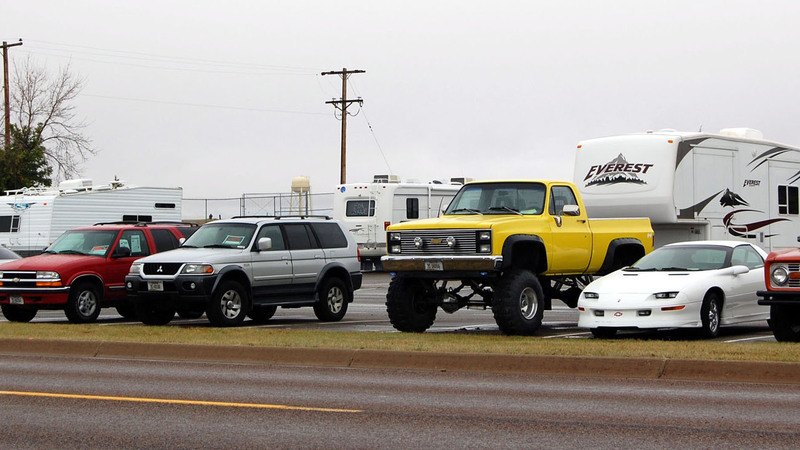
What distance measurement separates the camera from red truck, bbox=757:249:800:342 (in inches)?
591

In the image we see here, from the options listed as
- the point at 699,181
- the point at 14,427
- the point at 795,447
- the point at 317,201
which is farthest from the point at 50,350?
the point at 317,201

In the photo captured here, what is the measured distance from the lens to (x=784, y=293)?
15.0 metres

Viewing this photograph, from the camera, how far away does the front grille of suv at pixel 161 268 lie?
19.3 m

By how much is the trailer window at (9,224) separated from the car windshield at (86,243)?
16.5 m

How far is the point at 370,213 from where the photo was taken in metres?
Answer: 38.2

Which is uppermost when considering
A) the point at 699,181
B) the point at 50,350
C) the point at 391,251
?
the point at 699,181

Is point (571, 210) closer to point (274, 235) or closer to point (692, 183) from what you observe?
point (274, 235)

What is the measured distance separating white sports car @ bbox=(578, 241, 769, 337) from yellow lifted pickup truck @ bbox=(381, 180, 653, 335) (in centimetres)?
103

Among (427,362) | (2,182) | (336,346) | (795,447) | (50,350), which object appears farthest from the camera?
(2,182)

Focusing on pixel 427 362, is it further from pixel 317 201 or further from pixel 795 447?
pixel 317 201

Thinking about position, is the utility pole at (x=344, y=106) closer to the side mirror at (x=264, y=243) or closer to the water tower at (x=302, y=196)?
the water tower at (x=302, y=196)

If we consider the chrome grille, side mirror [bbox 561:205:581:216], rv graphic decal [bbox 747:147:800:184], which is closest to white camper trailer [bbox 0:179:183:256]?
rv graphic decal [bbox 747:147:800:184]

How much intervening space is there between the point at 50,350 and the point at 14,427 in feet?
23.2

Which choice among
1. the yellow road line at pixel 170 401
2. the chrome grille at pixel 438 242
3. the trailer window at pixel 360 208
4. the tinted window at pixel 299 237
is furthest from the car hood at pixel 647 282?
the trailer window at pixel 360 208
